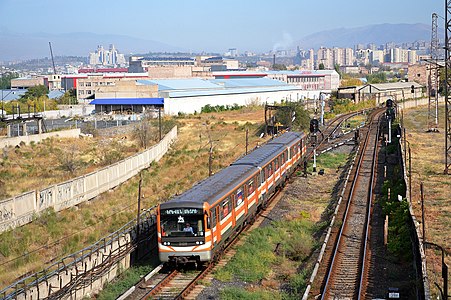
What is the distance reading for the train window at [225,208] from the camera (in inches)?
698

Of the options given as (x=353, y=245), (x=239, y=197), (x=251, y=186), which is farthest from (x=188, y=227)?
(x=353, y=245)

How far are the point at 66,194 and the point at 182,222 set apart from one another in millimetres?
12213

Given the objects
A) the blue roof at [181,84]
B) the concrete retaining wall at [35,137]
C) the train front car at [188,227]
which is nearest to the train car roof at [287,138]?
the train front car at [188,227]

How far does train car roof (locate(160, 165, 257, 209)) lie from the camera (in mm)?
16547

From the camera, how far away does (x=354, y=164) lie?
3756 centimetres

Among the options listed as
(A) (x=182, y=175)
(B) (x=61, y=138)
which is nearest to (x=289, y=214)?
(A) (x=182, y=175)

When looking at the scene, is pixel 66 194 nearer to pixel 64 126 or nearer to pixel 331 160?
pixel 331 160

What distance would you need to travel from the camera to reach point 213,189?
59.5ft

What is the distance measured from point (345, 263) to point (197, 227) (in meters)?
4.83

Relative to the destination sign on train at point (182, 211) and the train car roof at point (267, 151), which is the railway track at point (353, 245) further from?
the destination sign on train at point (182, 211)

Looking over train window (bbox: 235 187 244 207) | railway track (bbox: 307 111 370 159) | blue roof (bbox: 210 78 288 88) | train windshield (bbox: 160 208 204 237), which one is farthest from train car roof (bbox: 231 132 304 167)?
blue roof (bbox: 210 78 288 88)

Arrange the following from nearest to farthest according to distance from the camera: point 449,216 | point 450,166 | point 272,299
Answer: point 272,299, point 449,216, point 450,166

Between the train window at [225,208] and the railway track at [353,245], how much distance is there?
338cm

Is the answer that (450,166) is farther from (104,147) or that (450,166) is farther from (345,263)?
(104,147)
